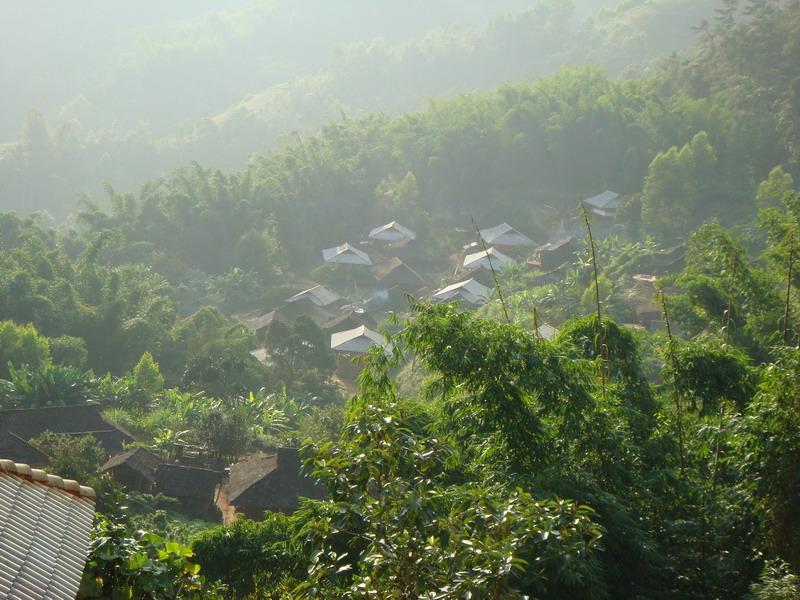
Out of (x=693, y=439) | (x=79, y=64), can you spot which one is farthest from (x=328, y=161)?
(x=79, y=64)

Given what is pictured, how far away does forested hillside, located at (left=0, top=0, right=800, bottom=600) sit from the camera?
3688 mm

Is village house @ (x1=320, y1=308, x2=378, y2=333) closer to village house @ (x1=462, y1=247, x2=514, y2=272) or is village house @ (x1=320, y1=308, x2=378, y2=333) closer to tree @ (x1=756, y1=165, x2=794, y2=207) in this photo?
village house @ (x1=462, y1=247, x2=514, y2=272)

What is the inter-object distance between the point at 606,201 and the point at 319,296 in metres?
11.0

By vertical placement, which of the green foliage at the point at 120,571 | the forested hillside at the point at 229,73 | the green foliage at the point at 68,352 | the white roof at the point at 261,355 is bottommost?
the forested hillside at the point at 229,73

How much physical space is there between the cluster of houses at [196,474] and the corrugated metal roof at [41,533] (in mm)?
8040

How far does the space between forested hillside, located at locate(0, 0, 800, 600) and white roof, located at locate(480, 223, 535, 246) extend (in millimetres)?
106

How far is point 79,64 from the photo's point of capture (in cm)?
7669

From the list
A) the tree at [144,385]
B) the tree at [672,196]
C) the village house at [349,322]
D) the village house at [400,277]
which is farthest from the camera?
the tree at [672,196]

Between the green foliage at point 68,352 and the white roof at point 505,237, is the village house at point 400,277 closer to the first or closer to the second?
the white roof at point 505,237

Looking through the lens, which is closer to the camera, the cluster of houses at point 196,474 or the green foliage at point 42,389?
the cluster of houses at point 196,474

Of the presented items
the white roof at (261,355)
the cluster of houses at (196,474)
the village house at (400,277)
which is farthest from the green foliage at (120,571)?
the village house at (400,277)

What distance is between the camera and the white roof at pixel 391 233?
27734 millimetres

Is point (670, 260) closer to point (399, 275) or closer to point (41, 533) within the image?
point (399, 275)

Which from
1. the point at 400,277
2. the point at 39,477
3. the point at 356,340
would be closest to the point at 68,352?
the point at 356,340
